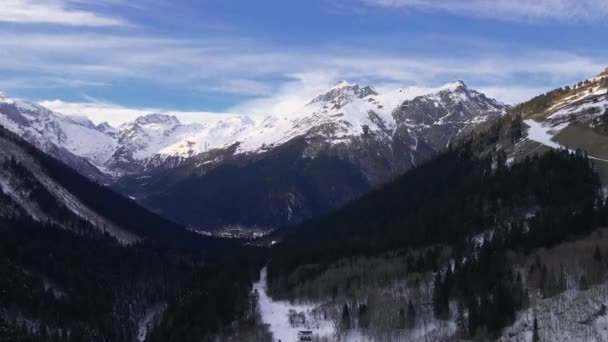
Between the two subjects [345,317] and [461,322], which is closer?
[461,322]

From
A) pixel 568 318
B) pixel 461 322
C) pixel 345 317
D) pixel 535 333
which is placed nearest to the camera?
pixel 535 333

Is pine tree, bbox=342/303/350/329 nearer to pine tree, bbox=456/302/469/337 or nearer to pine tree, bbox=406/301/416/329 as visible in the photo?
pine tree, bbox=406/301/416/329

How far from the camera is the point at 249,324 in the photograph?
191500 millimetres

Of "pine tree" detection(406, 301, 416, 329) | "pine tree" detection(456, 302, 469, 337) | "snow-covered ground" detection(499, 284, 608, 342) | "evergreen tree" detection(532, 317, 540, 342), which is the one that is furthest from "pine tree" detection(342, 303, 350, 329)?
"evergreen tree" detection(532, 317, 540, 342)

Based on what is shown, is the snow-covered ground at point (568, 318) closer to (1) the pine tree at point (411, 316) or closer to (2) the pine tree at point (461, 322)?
(2) the pine tree at point (461, 322)

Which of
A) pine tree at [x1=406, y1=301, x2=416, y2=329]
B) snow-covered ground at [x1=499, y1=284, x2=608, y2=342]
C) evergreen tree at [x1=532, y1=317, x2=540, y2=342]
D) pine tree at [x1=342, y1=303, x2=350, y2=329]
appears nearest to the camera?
evergreen tree at [x1=532, y1=317, x2=540, y2=342]

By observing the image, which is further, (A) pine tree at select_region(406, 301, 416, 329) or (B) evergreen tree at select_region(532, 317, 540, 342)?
(A) pine tree at select_region(406, 301, 416, 329)

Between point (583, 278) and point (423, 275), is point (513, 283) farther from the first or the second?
point (423, 275)

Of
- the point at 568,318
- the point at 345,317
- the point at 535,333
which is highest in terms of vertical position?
the point at 568,318

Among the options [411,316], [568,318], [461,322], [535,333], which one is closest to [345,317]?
[411,316]

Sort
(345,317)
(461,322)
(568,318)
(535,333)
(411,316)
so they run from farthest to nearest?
(345,317) < (411,316) < (461,322) < (568,318) < (535,333)

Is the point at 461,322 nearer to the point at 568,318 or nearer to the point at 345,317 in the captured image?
the point at 568,318

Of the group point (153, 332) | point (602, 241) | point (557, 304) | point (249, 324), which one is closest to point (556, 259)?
point (602, 241)

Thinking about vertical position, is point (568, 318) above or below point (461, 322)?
above
